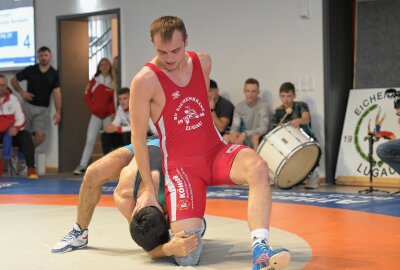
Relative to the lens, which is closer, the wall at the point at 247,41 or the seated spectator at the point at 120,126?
the wall at the point at 247,41

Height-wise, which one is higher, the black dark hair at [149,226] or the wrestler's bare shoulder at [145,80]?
the wrestler's bare shoulder at [145,80]

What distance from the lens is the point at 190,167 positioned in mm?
3703

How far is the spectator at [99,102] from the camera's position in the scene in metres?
9.70

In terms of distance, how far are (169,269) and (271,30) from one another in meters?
5.30

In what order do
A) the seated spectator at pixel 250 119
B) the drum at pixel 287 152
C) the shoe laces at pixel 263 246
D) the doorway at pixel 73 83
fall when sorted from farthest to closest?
the doorway at pixel 73 83 < the seated spectator at pixel 250 119 < the drum at pixel 287 152 < the shoe laces at pixel 263 246

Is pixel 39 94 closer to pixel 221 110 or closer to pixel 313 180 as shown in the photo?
pixel 221 110

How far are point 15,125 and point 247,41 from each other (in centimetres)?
315

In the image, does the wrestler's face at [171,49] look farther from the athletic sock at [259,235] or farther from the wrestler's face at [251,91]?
the wrestler's face at [251,91]

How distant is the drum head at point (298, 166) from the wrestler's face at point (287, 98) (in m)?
0.81

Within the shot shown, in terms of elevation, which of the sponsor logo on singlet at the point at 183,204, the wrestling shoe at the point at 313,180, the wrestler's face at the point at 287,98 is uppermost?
the wrestler's face at the point at 287,98

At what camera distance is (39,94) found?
33.4ft

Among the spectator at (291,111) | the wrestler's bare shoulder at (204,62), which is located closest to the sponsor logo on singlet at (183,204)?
the wrestler's bare shoulder at (204,62)

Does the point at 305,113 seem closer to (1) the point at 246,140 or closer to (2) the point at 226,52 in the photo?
(1) the point at 246,140

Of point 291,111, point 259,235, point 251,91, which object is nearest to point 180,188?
point 259,235
